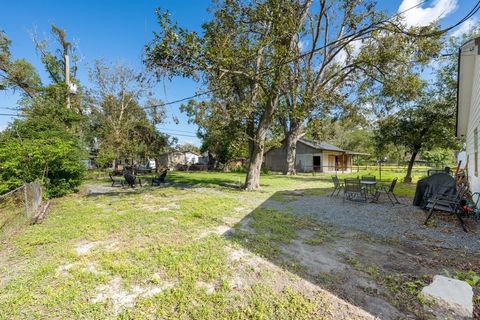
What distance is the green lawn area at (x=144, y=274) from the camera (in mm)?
2479

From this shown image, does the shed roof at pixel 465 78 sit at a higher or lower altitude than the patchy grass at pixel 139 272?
higher

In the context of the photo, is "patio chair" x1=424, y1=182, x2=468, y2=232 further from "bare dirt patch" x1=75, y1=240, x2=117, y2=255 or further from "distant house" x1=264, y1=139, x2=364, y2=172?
"distant house" x1=264, y1=139, x2=364, y2=172

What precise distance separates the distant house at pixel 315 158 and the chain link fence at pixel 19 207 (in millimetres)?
23673

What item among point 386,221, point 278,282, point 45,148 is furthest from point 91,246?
point 386,221

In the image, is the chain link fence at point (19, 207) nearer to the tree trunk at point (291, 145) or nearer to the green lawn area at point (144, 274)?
the green lawn area at point (144, 274)

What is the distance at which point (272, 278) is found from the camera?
10.2 feet

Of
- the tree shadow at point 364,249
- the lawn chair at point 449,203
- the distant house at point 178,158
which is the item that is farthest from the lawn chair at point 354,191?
the distant house at point 178,158

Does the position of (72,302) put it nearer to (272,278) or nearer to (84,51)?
(272,278)

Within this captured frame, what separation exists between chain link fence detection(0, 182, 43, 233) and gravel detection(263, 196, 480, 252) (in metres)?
6.89

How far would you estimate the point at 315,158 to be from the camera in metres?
28.6

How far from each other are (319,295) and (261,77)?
32.6 feet

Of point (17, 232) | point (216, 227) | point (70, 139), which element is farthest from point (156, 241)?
point (70, 139)

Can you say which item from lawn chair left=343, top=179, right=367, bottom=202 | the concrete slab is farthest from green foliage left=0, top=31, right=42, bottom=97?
the concrete slab

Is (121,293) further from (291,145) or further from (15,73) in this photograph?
(15,73)
